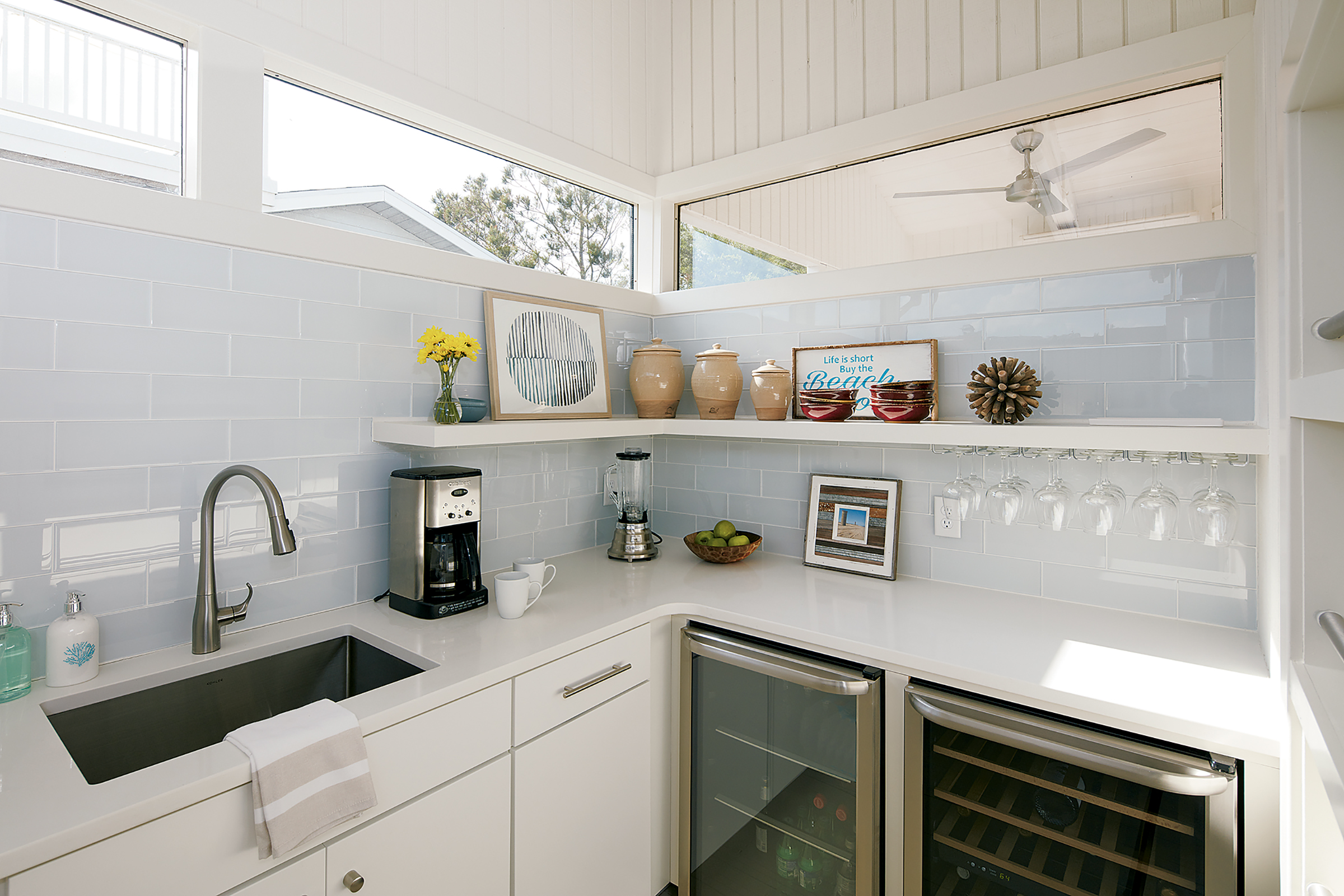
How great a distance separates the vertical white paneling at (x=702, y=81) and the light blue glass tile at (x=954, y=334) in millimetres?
1130

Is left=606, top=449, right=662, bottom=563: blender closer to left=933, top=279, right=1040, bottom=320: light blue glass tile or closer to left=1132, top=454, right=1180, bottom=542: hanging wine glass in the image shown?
left=933, top=279, right=1040, bottom=320: light blue glass tile

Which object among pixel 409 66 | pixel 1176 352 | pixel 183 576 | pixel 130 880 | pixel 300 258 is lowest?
pixel 130 880

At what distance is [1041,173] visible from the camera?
1.82 metres

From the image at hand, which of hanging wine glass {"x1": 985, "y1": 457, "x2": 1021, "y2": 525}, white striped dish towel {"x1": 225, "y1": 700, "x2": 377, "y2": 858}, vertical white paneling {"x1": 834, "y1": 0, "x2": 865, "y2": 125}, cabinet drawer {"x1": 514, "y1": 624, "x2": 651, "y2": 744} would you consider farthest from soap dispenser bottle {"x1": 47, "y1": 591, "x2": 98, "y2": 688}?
vertical white paneling {"x1": 834, "y1": 0, "x2": 865, "y2": 125}

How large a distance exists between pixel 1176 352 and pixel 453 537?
1.93 metres

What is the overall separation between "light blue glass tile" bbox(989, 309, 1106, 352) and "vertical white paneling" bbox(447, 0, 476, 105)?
1752mm

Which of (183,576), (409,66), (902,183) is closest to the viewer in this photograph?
(183,576)

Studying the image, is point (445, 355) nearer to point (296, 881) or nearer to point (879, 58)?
point (296, 881)

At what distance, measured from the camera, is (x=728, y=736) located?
1737 mm

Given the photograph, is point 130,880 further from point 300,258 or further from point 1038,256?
point 1038,256

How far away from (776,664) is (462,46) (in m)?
2.04

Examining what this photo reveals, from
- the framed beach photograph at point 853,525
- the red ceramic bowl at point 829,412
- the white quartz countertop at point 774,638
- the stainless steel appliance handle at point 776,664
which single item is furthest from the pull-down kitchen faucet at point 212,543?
the framed beach photograph at point 853,525

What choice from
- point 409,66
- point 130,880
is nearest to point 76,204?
point 409,66

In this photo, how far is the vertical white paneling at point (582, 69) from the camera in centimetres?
232
